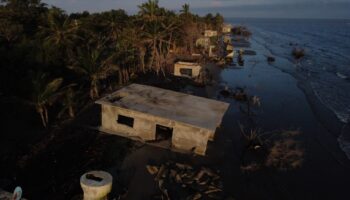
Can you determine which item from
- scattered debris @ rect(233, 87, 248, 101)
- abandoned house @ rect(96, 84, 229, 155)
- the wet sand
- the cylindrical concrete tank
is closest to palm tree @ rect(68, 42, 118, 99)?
abandoned house @ rect(96, 84, 229, 155)

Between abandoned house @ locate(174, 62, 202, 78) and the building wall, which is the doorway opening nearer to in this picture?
the building wall

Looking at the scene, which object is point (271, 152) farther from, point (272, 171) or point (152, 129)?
point (152, 129)

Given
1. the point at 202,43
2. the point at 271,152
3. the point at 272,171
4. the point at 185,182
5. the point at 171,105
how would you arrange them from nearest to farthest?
the point at 185,182 < the point at 272,171 < the point at 271,152 < the point at 171,105 < the point at 202,43

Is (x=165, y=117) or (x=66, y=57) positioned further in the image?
(x=66, y=57)

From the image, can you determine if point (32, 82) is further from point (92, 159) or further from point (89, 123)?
point (92, 159)

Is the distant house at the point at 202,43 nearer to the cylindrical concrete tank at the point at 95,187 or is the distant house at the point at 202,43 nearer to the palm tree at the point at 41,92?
the palm tree at the point at 41,92

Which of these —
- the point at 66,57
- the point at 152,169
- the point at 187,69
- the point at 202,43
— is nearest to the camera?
the point at 152,169

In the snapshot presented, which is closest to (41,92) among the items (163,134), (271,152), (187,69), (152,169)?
(163,134)

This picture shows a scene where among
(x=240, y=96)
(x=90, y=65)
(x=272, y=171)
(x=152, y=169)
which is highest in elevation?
(x=90, y=65)
